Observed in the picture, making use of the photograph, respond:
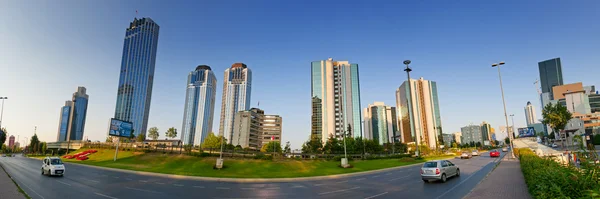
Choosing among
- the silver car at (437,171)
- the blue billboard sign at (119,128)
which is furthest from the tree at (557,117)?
the blue billboard sign at (119,128)

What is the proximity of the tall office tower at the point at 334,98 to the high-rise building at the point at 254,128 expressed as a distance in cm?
3459

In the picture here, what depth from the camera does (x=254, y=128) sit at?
599 ft

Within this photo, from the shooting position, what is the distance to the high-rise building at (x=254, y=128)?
174 meters

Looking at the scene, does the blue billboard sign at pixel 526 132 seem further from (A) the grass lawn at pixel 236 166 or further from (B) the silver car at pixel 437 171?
(B) the silver car at pixel 437 171

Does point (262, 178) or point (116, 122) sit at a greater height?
point (116, 122)

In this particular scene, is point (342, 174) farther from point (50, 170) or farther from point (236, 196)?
point (50, 170)

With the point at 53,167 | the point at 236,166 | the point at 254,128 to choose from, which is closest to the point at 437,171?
the point at 236,166

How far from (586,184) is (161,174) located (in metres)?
37.5

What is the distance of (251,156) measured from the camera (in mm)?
46125

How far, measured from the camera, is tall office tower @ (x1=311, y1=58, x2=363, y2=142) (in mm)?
154250

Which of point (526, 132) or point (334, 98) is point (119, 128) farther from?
point (526, 132)

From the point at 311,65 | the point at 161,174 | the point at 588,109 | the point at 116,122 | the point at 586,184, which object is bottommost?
the point at 161,174

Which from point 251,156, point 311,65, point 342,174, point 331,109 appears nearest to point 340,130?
point 331,109

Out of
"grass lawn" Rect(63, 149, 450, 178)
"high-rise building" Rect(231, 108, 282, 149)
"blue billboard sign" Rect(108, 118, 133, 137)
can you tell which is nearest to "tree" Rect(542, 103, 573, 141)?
"grass lawn" Rect(63, 149, 450, 178)
